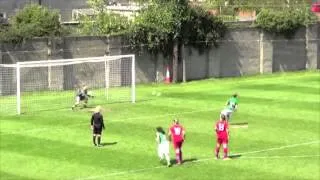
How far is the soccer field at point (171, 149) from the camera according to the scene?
25.3 m

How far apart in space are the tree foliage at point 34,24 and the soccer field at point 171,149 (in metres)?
8.20

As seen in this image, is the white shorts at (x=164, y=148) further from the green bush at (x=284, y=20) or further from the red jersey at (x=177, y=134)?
the green bush at (x=284, y=20)

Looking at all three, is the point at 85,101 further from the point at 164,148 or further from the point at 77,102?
the point at 164,148

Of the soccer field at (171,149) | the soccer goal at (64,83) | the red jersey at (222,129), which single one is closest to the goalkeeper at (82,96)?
the soccer field at (171,149)

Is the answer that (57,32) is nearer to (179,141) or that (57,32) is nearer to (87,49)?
(87,49)

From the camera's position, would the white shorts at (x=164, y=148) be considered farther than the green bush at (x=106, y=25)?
No

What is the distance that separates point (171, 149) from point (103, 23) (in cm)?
2444

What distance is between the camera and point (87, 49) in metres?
49.9

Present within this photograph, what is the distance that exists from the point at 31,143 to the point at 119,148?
12.2 feet

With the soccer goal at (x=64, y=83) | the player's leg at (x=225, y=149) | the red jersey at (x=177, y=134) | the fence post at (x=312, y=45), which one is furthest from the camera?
the fence post at (x=312, y=45)

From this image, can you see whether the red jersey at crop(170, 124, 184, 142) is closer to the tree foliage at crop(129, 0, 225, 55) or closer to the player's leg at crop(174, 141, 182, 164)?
the player's leg at crop(174, 141, 182, 164)

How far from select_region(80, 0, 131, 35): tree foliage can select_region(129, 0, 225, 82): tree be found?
117 centimetres

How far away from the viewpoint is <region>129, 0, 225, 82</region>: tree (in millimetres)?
51719

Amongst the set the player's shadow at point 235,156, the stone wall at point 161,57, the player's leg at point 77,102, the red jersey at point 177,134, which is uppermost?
the stone wall at point 161,57
